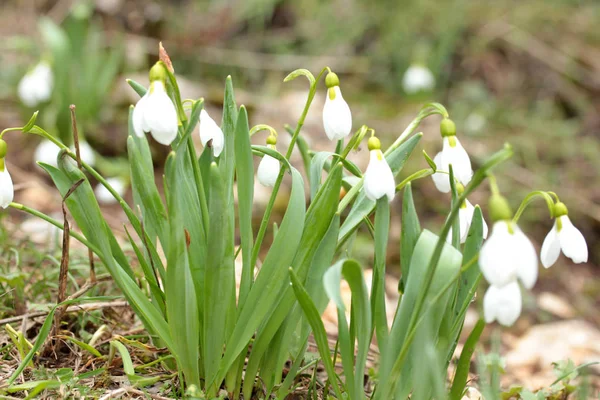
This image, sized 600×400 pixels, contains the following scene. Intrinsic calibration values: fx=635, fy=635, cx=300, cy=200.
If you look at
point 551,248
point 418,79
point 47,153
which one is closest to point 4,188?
point 551,248

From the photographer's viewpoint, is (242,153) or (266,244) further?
(266,244)

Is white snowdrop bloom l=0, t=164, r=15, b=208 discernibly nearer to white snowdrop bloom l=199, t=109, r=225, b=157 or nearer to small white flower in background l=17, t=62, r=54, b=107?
white snowdrop bloom l=199, t=109, r=225, b=157

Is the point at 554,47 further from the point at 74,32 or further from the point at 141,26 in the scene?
the point at 74,32

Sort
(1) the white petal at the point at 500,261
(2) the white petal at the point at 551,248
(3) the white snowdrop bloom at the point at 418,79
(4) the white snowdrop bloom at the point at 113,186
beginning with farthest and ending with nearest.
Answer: (3) the white snowdrop bloom at the point at 418,79 → (4) the white snowdrop bloom at the point at 113,186 → (2) the white petal at the point at 551,248 → (1) the white petal at the point at 500,261

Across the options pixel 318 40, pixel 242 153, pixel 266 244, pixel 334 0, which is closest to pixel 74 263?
pixel 242 153

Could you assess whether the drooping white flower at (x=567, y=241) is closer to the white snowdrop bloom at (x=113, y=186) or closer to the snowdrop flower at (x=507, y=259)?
the snowdrop flower at (x=507, y=259)

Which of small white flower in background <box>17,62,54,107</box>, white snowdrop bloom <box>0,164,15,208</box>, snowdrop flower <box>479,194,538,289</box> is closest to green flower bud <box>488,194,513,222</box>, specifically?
snowdrop flower <box>479,194,538,289</box>

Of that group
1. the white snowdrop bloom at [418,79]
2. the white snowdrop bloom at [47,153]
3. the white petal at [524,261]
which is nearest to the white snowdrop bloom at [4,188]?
the white petal at [524,261]
